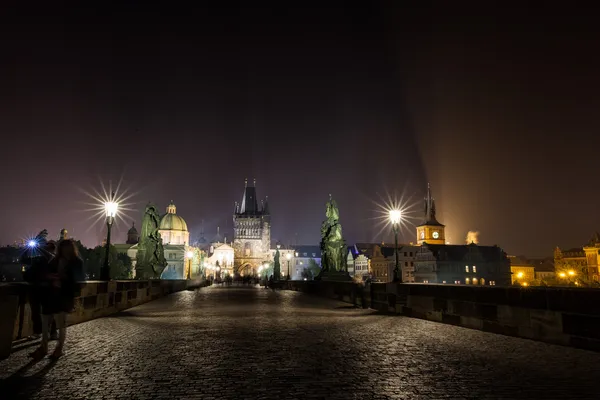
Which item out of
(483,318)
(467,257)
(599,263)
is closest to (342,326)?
(483,318)

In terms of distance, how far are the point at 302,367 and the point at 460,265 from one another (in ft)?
351

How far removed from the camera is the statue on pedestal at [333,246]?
118 ft

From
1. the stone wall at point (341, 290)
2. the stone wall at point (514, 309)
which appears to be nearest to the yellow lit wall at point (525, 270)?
the stone wall at point (341, 290)

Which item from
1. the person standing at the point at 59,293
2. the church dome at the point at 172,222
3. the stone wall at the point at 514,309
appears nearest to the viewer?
the person standing at the point at 59,293

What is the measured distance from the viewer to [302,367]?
758cm

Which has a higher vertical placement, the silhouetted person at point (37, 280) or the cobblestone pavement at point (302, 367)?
the silhouetted person at point (37, 280)

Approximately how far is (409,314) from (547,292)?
7.17 metres

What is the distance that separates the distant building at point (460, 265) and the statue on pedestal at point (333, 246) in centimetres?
7408

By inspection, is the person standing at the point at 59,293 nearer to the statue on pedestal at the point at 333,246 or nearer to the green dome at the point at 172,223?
the statue on pedestal at the point at 333,246

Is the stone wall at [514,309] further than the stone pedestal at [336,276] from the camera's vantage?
No

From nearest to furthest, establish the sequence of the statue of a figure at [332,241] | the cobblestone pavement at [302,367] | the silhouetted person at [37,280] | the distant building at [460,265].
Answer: the cobblestone pavement at [302,367] < the silhouetted person at [37,280] < the statue of a figure at [332,241] < the distant building at [460,265]

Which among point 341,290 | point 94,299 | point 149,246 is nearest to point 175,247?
point 149,246

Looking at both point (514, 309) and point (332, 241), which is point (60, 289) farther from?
point (332, 241)

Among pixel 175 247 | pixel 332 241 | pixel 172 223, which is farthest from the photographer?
pixel 172 223
